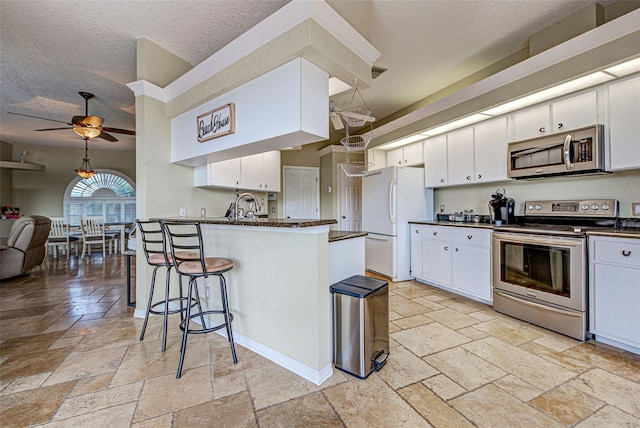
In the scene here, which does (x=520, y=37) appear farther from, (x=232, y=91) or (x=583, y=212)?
(x=232, y=91)

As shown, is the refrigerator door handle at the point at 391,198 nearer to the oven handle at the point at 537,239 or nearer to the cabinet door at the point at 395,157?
the cabinet door at the point at 395,157

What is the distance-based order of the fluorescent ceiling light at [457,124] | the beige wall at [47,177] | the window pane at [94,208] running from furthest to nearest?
1. the window pane at [94,208]
2. the beige wall at [47,177]
3. the fluorescent ceiling light at [457,124]

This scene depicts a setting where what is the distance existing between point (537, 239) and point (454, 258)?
1000mm

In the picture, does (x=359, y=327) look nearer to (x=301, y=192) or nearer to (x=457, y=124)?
(x=457, y=124)

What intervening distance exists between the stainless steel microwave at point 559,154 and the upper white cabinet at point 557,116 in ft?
0.27

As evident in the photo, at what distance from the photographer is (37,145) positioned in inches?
276

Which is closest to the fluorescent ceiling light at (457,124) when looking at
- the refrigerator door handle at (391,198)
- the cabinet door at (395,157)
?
the cabinet door at (395,157)

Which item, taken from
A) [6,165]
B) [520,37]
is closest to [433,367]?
[520,37]

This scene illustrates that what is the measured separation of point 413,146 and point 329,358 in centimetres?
Answer: 358

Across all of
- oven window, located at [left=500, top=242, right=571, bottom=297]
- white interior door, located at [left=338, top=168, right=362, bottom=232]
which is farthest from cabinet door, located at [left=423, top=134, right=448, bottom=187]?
white interior door, located at [left=338, top=168, right=362, bottom=232]

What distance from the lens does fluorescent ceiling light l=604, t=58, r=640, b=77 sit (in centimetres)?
209

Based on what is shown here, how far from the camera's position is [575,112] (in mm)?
2541

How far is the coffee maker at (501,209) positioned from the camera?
3.22 m

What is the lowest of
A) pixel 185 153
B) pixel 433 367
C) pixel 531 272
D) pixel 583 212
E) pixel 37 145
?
pixel 433 367
